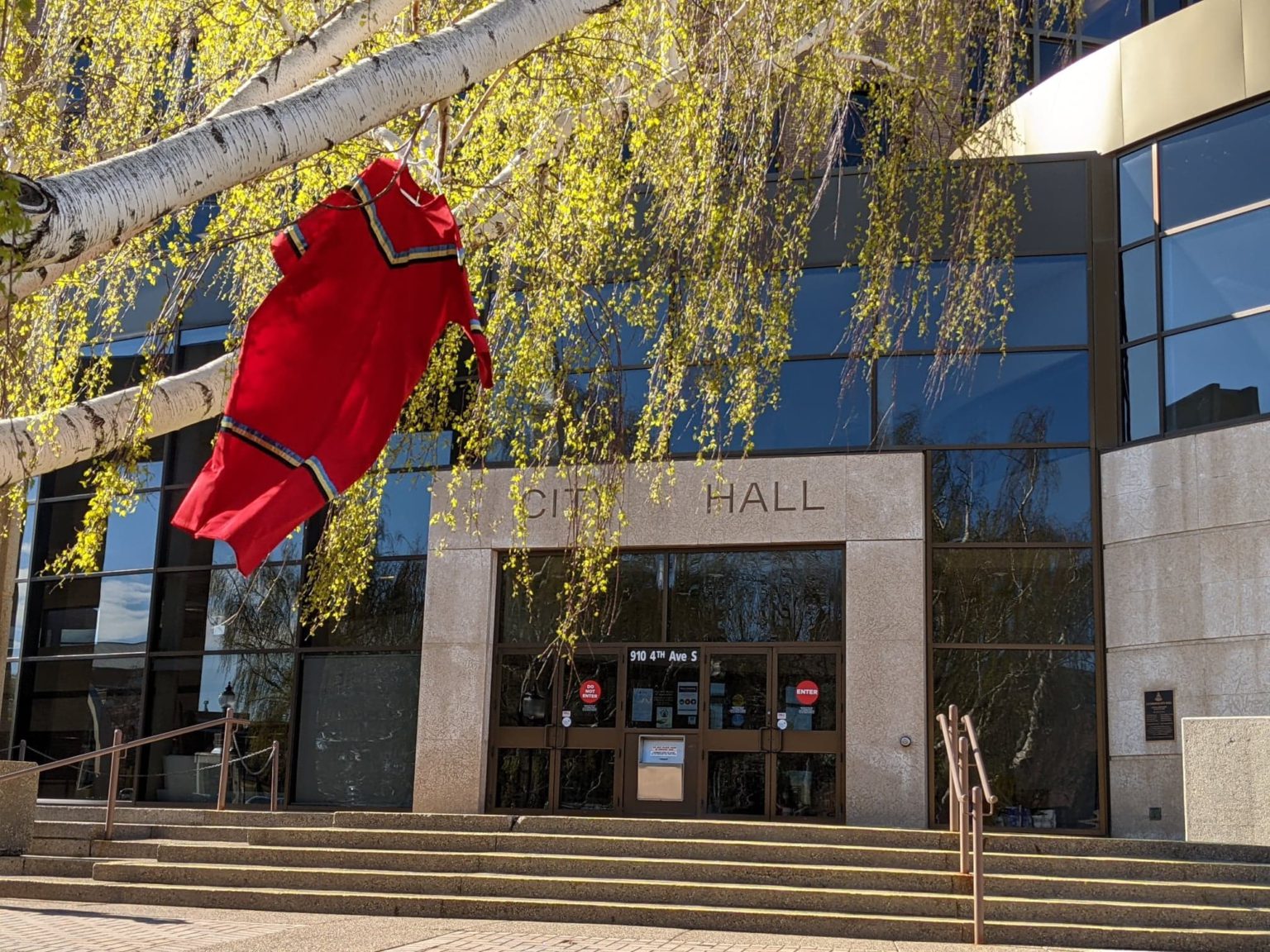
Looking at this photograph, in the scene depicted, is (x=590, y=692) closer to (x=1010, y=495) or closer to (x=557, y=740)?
(x=557, y=740)

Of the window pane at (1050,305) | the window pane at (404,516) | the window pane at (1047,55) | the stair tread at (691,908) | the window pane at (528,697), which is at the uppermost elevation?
the window pane at (1047,55)

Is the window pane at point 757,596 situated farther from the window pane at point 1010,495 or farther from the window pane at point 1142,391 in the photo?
the window pane at point 1142,391

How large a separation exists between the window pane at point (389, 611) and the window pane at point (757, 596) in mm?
3311

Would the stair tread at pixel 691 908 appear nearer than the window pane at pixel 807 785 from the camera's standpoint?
Yes

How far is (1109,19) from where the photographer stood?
68.0ft

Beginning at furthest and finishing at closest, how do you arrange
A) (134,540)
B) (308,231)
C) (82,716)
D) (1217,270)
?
1. (134,540)
2. (82,716)
3. (1217,270)
4. (308,231)

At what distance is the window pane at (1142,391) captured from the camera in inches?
631

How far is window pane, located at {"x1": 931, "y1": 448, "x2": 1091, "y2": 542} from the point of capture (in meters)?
16.2

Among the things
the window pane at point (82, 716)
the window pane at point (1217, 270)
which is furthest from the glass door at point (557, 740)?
the window pane at point (1217, 270)

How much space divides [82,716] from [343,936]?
11973 millimetres

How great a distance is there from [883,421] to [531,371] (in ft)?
28.1

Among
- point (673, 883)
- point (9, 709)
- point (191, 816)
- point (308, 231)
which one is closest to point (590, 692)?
point (191, 816)

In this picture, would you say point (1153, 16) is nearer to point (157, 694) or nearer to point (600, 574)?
point (600, 574)

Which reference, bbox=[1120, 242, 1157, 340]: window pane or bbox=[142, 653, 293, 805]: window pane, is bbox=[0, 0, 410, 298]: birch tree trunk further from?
bbox=[142, 653, 293, 805]: window pane
